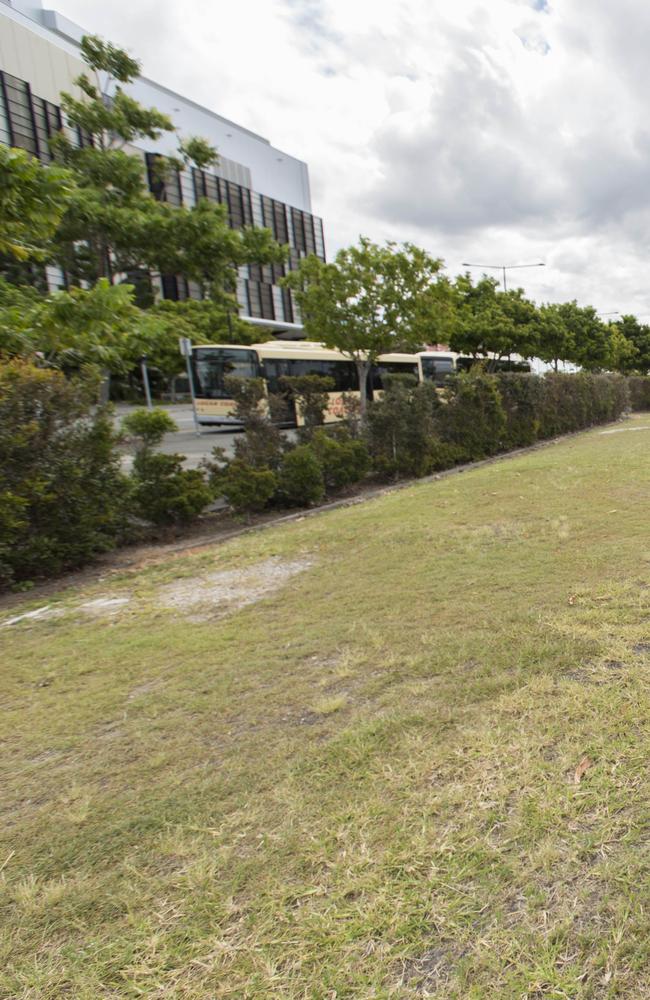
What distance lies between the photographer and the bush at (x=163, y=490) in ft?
23.4

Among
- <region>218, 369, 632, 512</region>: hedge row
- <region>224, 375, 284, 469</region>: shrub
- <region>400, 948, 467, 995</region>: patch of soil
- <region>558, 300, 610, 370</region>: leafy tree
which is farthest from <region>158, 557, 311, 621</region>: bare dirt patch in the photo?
<region>558, 300, 610, 370</region>: leafy tree

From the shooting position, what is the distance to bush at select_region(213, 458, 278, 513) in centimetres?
779

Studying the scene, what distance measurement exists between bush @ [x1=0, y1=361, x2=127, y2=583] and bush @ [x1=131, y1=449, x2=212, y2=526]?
2.17 ft

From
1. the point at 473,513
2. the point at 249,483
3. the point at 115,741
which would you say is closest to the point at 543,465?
the point at 473,513

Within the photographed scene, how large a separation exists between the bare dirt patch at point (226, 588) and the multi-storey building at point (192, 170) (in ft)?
47.9

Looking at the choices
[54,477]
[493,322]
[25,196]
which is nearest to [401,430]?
[54,477]

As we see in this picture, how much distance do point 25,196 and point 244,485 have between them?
4.17 metres

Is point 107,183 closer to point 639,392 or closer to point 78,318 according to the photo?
point 78,318

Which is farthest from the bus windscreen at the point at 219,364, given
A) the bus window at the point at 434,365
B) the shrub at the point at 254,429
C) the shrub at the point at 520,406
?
the shrub at the point at 254,429

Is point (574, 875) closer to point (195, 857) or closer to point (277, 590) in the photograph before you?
point (195, 857)

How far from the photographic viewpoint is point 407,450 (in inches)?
437

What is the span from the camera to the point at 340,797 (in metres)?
2.09

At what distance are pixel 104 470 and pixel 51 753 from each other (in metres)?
4.05

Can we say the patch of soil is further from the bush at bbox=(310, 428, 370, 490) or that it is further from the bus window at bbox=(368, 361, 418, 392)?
the bus window at bbox=(368, 361, 418, 392)
